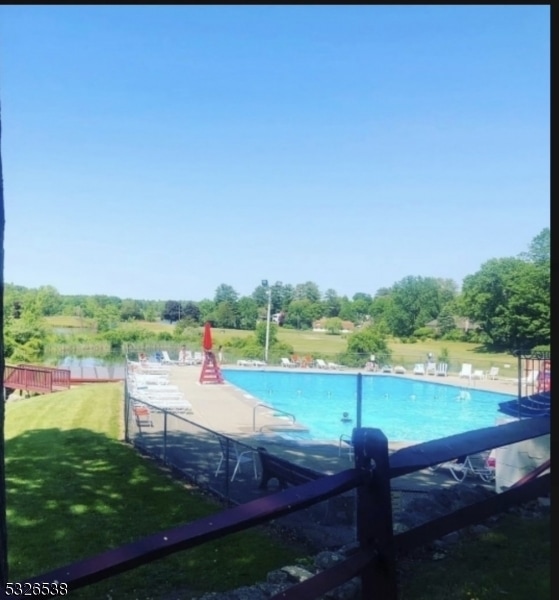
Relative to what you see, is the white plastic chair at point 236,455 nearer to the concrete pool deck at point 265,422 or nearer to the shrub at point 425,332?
the concrete pool deck at point 265,422

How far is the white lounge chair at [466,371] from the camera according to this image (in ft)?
49.4

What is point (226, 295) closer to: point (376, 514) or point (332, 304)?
point (332, 304)

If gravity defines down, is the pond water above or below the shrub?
below

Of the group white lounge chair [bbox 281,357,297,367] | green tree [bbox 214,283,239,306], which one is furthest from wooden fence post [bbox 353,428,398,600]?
green tree [bbox 214,283,239,306]

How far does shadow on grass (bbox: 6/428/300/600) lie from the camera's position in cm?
321

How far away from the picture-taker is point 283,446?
7148 mm

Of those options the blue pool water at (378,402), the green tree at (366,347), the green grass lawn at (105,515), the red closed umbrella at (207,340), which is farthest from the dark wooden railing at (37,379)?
the green tree at (366,347)

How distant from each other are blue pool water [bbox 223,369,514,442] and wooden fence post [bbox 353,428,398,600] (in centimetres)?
692

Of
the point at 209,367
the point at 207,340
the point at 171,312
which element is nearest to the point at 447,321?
the point at 209,367

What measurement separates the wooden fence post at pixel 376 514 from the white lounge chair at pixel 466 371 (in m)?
14.4

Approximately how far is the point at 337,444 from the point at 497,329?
3.88 m

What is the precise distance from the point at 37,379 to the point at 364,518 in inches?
549

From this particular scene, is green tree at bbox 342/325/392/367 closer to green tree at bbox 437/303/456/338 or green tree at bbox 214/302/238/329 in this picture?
green tree at bbox 214/302/238/329

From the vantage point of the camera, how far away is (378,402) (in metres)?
13.5
